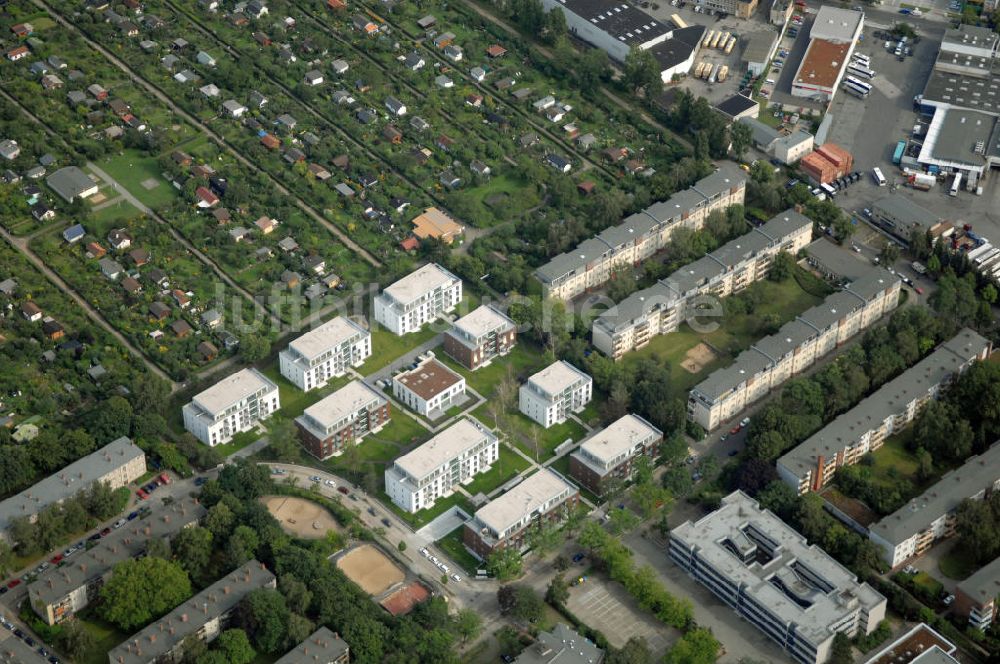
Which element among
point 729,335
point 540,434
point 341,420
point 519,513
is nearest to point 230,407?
point 341,420

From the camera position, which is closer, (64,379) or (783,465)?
(783,465)

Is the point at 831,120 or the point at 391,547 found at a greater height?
the point at 831,120

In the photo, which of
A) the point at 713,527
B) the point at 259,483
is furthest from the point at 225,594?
the point at 713,527

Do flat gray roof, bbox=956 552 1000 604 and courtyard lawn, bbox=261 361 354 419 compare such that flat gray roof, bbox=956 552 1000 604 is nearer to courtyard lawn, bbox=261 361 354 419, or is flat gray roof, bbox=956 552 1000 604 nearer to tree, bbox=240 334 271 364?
courtyard lawn, bbox=261 361 354 419

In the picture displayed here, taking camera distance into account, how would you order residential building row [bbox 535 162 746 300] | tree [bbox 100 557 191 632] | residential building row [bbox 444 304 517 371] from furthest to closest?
residential building row [bbox 535 162 746 300]
residential building row [bbox 444 304 517 371]
tree [bbox 100 557 191 632]

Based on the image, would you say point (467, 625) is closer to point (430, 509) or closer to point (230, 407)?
point (430, 509)

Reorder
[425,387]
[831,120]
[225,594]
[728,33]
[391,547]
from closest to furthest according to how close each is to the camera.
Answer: [225,594] → [391,547] → [425,387] → [831,120] → [728,33]

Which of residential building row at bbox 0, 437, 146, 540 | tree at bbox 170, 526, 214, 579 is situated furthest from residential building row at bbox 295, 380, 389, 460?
tree at bbox 170, 526, 214, 579

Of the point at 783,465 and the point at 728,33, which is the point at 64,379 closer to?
the point at 783,465
